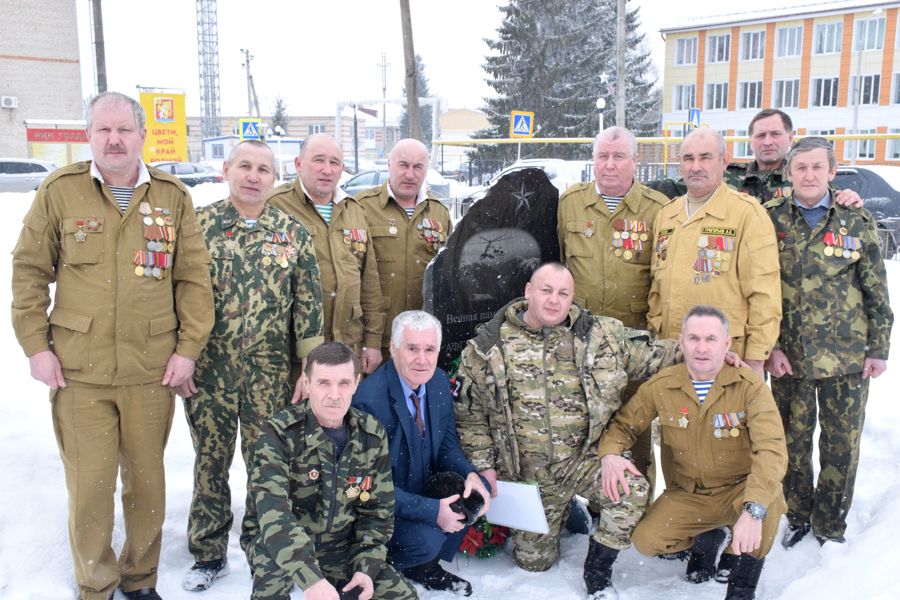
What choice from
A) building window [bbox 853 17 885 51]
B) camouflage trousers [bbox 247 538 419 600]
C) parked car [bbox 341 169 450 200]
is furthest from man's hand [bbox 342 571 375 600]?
building window [bbox 853 17 885 51]

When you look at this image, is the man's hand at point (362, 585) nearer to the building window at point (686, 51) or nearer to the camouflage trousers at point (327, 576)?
the camouflage trousers at point (327, 576)

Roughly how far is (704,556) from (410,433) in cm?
160

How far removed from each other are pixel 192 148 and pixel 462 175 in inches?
1687

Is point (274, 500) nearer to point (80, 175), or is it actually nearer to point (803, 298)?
point (80, 175)

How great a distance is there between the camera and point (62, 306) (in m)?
3.18

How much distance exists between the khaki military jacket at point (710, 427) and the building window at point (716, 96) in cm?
4218

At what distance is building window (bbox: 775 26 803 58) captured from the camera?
39.9m

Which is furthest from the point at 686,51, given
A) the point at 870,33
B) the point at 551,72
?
the point at 551,72

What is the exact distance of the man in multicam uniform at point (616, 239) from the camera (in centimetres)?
439

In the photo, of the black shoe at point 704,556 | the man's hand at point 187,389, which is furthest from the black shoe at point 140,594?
the black shoe at point 704,556

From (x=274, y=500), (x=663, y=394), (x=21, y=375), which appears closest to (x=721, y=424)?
(x=663, y=394)

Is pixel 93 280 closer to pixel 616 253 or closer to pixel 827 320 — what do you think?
pixel 616 253

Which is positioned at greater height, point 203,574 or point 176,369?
point 176,369

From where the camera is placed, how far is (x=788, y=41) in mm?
40156
